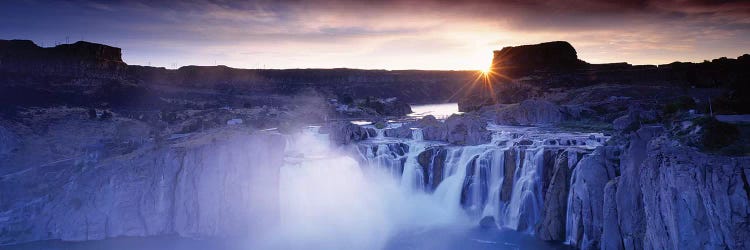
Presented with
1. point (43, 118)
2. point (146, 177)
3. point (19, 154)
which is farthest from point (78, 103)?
point (146, 177)

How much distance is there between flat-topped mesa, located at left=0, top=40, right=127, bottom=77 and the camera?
59.2m

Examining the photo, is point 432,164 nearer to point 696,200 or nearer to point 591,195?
point 591,195

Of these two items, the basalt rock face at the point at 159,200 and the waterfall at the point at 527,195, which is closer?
the waterfall at the point at 527,195

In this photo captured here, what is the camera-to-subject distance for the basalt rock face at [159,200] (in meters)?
30.0

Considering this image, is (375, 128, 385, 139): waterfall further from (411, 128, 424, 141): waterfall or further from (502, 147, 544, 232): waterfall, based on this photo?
(502, 147, 544, 232): waterfall

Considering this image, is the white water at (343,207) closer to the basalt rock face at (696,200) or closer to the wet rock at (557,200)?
the wet rock at (557,200)

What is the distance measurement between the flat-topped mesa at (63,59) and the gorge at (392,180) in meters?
7.22

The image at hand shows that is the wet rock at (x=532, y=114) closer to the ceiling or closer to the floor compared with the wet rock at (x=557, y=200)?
closer to the ceiling

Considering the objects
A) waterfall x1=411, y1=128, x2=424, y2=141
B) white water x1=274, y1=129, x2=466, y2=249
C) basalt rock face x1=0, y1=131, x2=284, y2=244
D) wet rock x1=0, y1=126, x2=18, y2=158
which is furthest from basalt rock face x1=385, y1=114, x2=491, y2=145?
wet rock x1=0, y1=126, x2=18, y2=158

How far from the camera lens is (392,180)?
118 ft

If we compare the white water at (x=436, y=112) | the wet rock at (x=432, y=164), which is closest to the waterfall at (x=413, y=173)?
the wet rock at (x=432, y=164)

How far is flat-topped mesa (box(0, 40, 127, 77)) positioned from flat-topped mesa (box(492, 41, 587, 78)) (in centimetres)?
6360

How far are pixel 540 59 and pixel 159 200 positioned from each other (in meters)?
72.8

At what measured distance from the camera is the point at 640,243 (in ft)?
69.6
